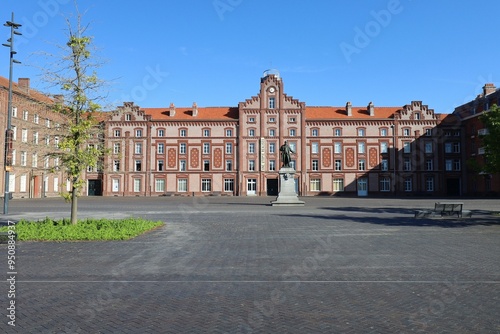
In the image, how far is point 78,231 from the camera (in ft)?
45.9

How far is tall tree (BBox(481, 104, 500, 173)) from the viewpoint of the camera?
22484 millimetres

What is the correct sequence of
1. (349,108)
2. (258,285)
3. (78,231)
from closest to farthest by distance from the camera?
1. (258,285)
2. (78,231)
3. (349,108)

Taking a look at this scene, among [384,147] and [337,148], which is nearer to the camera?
[384,147]

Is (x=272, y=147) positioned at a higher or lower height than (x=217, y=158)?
higher

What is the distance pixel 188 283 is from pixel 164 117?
215 feet

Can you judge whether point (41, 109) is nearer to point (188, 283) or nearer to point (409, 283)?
point (188, 283)

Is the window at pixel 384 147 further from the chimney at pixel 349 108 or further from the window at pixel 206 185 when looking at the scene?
the window at pixel 206 185

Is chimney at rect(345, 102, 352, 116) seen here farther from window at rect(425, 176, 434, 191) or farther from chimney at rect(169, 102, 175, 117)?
chimney at rect(169, 102, 175, 117)

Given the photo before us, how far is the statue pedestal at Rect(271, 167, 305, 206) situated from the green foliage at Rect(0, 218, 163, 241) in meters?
20.0

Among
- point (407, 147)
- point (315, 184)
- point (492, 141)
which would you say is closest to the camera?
point (492, 141)

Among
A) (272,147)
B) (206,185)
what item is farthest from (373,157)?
(206,185)

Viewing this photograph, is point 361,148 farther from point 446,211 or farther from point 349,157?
point 446,211

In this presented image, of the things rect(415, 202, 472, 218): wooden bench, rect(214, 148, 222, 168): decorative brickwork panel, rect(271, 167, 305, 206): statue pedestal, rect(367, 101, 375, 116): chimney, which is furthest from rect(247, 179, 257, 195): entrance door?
rect(415, 202, 472, 218): wooden bench

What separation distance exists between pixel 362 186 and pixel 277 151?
50.1 ft
